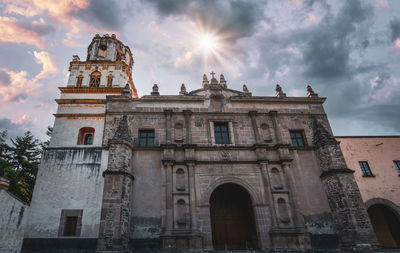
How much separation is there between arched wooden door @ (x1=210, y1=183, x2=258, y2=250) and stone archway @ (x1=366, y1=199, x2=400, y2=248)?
28.7 feet

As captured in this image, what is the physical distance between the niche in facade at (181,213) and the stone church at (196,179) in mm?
56

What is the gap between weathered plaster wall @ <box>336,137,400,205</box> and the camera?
54.0ft

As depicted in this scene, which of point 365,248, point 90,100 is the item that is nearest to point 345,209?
point 365,248

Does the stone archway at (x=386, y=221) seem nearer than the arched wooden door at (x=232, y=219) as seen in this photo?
No

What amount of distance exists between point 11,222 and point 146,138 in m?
8.16

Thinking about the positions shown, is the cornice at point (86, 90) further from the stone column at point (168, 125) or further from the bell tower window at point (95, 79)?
the stone column at point (168, 125)

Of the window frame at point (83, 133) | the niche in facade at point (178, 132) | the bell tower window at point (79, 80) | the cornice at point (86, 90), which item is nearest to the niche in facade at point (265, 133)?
the niche in facade at point (178, 132)

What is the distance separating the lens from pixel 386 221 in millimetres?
17609

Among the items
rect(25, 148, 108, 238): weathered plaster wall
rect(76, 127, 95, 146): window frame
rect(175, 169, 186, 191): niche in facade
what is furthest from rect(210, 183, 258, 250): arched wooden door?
rect(76, 127, 95, 146): window frame

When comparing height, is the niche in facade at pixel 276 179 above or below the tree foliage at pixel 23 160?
below

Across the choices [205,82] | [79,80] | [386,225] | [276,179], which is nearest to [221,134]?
[276,179]

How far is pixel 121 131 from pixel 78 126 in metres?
4.74

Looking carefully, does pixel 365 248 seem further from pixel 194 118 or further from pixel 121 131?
pixel 121 131

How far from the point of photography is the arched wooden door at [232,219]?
47.2ft
